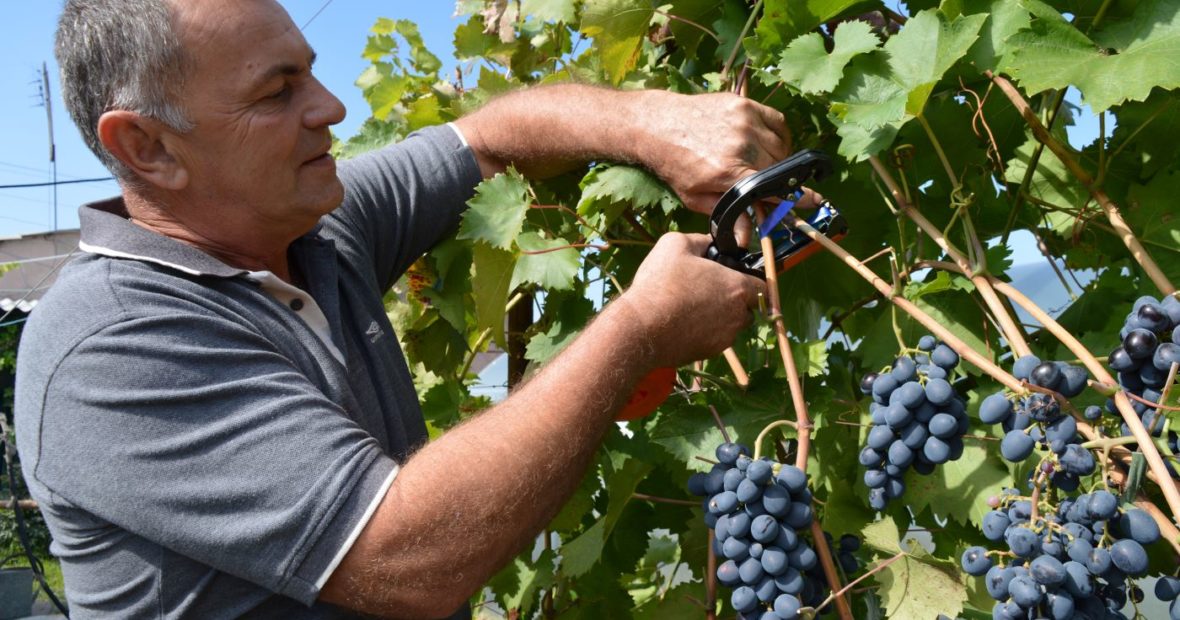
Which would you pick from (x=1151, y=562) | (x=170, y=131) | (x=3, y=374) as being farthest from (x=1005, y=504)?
(x=3, y=374)

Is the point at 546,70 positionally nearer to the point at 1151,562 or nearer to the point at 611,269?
the point at 611,269

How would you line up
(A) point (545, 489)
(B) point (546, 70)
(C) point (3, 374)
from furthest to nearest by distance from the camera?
(C) point (3, 374) < (B) point (546, 70) < (A) point (545, 489)

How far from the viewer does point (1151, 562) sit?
4.91ft

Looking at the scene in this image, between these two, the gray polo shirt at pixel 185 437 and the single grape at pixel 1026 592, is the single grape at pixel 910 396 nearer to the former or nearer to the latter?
the single grape at pixel 1026 592

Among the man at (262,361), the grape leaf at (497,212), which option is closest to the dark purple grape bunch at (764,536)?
the man at (262,361)

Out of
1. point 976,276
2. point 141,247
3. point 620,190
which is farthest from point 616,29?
point 141,247

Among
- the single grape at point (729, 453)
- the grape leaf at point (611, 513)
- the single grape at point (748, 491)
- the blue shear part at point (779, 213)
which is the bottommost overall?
the grape leaf at point (611, 513)

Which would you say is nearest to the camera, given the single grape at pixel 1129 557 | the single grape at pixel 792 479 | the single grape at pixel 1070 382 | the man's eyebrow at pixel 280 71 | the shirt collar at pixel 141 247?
the single grape at pixel 1129 557

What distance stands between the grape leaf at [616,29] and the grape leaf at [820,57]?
1.33ft

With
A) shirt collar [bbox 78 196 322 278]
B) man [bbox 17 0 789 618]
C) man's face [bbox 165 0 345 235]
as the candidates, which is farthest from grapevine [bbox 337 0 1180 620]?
shirt collar [bbox 78 196 322 278]

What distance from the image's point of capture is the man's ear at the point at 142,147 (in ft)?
5.29

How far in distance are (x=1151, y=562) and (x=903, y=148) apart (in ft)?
2.41

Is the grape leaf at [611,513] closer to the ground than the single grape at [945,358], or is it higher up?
closer to the ground

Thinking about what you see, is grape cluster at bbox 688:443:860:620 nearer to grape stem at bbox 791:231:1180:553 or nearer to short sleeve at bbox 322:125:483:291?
grape stem at bbox 791:231:1180:553
